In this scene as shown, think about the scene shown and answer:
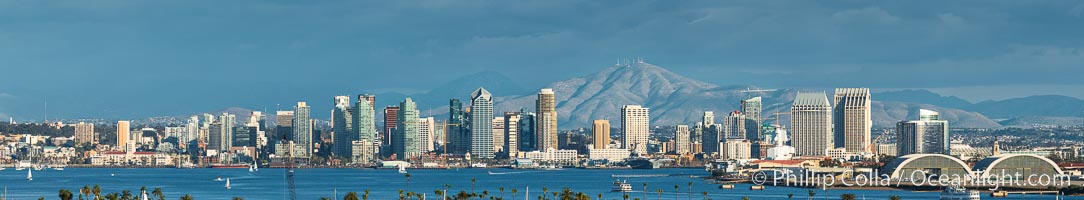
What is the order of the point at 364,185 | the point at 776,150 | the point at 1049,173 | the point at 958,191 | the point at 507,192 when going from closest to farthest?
1. the point at 958,191
2. the point at 507,192
3. the point at 1049,173
4. the point at 364,185
5. the point at 776,150

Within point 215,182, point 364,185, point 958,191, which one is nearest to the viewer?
point 958,191

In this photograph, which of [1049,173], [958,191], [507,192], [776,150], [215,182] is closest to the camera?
[958,191]

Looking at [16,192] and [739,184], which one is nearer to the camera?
[16,192]

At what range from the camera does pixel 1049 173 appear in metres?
116

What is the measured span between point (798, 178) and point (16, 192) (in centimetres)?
4848

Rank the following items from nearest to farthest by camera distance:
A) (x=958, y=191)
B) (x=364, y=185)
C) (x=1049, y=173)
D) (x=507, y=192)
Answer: (x=958, y=191) < (x=507, y=192) < (x=1049, y=173) < (x=364, y=185)

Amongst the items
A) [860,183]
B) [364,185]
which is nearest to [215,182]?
[364,185]

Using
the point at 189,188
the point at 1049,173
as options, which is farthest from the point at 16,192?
the point at 1049,173

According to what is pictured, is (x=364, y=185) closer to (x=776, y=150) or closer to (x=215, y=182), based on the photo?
(x=215, y=182)

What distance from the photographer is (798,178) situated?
416ft

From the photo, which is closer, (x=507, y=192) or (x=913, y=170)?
(x=507, y=192)

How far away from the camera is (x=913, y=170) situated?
395ft

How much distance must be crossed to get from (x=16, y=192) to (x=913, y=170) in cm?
5219

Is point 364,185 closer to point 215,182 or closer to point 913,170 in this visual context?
point 215,182
